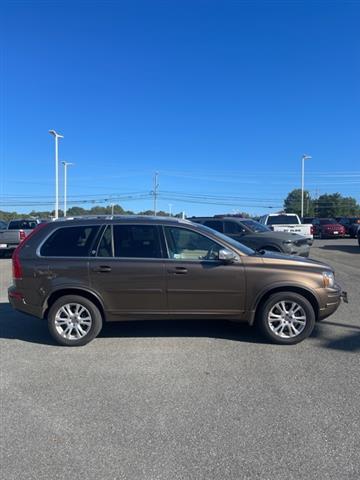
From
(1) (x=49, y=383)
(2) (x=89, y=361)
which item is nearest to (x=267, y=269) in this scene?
(2) (x=89, y=361)

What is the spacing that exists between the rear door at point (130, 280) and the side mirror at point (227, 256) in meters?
0.82

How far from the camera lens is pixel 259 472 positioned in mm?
2904

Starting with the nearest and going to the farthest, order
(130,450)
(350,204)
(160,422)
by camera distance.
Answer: (130,450) < (160,422) < (350,204)

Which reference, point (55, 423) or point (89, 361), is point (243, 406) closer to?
point (55, 423)

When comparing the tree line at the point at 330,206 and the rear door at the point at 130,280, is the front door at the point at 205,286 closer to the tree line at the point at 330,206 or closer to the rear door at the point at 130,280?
the rear door at the point at 130,280

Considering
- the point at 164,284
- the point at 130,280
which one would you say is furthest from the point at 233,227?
the point at 130,280

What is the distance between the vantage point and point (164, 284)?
18.7 ft

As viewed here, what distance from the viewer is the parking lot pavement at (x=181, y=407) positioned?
9.88 feet

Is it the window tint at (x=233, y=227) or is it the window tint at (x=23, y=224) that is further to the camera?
the window tint at (x=23, y=224)

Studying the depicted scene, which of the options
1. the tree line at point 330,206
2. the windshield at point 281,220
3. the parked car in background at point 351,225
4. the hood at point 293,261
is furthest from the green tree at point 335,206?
the hood at point 293,261

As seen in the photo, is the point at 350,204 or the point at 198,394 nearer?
the point at 198,394

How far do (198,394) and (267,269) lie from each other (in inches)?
85.3

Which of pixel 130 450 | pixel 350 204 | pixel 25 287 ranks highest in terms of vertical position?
pixel 350 204

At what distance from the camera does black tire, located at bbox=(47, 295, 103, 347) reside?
573cm
